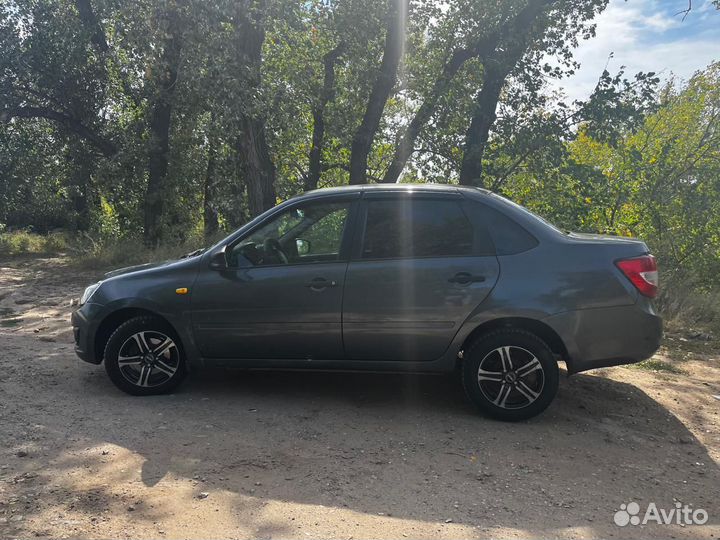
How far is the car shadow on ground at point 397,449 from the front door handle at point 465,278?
3.61 ft

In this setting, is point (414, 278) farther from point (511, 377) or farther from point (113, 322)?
point (113, 322)

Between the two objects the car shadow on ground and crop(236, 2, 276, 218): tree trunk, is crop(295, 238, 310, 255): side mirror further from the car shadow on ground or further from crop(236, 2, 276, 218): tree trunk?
crop(236, 2, 276, 218): tree trunk

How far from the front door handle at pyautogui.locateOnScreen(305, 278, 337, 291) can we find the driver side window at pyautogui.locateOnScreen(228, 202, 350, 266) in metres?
0.22

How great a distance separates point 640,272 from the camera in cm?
442

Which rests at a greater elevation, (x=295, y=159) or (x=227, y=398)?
(x=295, y=159)

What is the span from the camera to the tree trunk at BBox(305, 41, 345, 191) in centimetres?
1442

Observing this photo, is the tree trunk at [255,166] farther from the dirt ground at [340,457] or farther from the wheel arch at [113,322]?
the wheel arch at [113,322]

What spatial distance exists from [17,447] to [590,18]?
1222 cm

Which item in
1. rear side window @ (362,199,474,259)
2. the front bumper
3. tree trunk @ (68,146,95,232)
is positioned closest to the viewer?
rear side window @ (362,199,474,259)

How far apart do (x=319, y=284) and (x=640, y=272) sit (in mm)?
2459

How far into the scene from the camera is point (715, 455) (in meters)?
4.11

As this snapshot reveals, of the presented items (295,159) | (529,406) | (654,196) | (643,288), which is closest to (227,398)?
(529,406)

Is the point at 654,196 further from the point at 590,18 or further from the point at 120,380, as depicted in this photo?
the point at 120,380

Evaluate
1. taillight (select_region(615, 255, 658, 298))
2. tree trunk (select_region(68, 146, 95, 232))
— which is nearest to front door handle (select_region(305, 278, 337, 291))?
taillight (select_region(615, 255, 658, 298))
